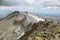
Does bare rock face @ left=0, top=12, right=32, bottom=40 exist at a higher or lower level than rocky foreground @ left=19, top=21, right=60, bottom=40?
higher

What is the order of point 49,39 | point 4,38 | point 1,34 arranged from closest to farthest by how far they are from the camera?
point 49,39, point 4,38, point 1,34

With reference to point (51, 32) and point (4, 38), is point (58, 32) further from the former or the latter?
point (4, 38)

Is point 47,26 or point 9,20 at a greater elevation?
point 9,20

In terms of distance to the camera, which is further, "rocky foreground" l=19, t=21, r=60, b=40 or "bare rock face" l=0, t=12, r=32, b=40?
"bare rock face" l=0, t=12, r=32, b=40

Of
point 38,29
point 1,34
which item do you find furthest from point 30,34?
point 1,34

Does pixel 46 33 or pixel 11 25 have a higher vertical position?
pixel 11 25

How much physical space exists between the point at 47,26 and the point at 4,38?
13.0 meters

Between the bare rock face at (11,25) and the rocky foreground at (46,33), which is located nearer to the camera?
the rocky foreground at (46,33)

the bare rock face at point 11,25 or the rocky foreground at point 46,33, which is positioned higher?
the bare rock face at point 11,25

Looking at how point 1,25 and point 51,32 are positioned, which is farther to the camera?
point 1,25

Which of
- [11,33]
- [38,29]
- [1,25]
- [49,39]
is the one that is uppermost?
[1,25]

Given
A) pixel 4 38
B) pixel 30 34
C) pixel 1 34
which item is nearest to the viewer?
pixel 30 34

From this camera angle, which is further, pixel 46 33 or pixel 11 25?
pixel 11 25

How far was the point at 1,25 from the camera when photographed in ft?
83.3
